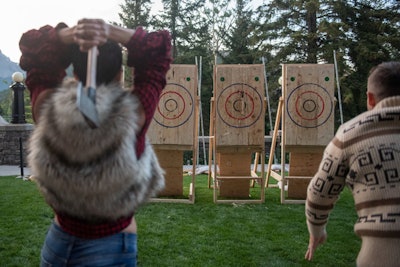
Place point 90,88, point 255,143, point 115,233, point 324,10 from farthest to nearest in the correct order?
point 324,10 → point 255,143 → point 115,233 → point 90,88

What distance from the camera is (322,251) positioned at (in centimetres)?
329

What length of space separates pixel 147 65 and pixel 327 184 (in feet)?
2.25

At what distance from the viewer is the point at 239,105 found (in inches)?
196

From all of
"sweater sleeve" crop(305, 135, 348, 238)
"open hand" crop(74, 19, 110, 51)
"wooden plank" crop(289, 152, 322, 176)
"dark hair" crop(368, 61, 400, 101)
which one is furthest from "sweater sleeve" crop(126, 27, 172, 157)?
"wooden plank" crop(289, 152, 322, 176)

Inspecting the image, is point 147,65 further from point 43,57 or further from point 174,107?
point 174,107

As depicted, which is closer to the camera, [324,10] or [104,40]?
[104,40]

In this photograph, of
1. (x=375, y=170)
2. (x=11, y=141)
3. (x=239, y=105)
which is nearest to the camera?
(x=375, y=170)

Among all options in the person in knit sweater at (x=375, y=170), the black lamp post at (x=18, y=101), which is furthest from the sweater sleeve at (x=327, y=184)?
the black lamp post at (x=18, y=101)

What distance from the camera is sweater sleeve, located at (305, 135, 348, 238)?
133cm

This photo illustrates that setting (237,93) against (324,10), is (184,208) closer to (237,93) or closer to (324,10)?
(237,93)

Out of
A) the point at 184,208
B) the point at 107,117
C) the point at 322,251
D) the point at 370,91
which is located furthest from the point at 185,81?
the point at 107,117

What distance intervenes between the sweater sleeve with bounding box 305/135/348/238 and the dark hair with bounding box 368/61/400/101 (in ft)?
0.70

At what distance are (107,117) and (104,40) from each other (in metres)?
0.19

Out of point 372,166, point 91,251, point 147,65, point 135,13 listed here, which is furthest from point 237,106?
point 135,13
